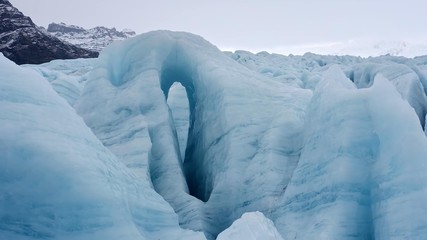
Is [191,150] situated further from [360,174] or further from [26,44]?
[26,44]

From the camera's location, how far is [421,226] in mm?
4797

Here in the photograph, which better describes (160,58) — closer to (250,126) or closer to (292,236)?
(250,126)

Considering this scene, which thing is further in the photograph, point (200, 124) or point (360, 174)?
point (200, 124)

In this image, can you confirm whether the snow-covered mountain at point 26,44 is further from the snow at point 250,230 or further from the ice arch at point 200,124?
the snow at point 250,230

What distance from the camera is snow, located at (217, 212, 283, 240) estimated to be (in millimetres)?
3845

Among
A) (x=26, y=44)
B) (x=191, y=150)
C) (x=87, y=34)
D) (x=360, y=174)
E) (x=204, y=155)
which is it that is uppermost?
(x=360, y=174)

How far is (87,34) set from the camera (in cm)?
7012

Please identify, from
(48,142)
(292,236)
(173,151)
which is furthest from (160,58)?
(48,142)

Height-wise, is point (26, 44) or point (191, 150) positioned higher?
point (191, 150)

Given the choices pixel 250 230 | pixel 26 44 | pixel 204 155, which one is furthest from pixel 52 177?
pixel 26 44

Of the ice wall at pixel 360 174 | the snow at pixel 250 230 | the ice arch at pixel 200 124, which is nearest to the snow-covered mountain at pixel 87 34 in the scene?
the ice arch at pixel 200 124

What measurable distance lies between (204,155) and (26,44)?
116ft

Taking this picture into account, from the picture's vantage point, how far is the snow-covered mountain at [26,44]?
38066 mm

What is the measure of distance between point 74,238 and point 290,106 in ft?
17.3
